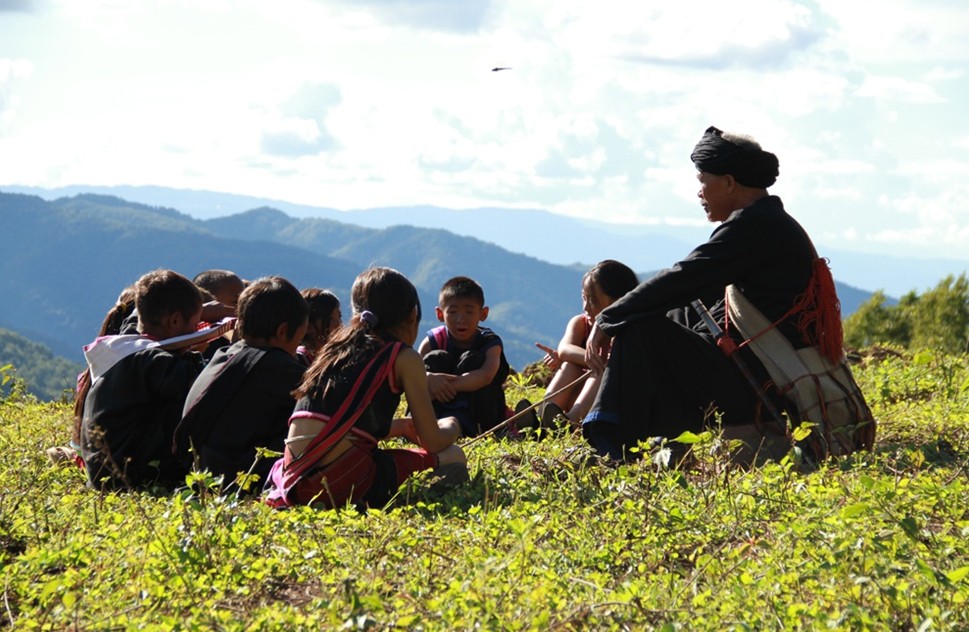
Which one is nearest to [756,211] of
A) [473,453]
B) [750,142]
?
[750,142]

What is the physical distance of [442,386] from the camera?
8086 mm

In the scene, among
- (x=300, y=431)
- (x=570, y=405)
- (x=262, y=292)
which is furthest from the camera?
(x=570, y=405)

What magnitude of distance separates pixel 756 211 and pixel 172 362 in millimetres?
3354

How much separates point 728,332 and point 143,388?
329cm

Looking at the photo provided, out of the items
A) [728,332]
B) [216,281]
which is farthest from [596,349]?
[216,281]

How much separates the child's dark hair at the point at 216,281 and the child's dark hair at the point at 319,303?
4.65ft

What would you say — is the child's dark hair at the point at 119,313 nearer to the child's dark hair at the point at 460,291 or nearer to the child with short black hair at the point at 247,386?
the child with short black hair at the point at 247,386

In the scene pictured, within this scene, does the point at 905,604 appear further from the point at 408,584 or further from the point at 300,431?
the point at 300,431

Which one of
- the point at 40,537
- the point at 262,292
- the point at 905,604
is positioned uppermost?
the point at 262,292

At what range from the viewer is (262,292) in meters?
6.11

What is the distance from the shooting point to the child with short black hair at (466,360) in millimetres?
8203

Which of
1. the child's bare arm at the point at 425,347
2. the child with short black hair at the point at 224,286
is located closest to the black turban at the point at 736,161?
the child's bare arm at the point at 425,347

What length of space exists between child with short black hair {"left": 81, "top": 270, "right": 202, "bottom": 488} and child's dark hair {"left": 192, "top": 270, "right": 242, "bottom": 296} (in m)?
2.14

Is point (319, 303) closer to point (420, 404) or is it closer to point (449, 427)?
point (449, 427)
